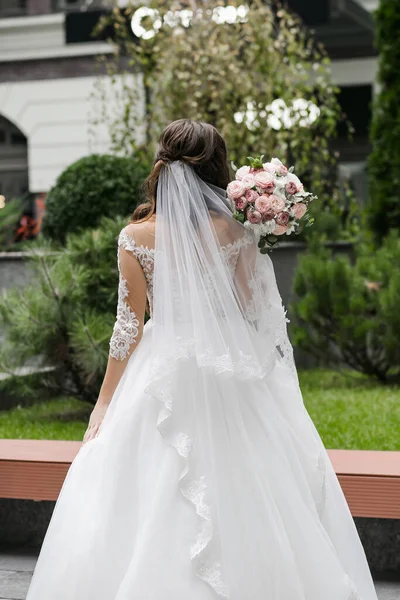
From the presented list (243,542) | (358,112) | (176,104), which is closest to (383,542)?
(243,542)

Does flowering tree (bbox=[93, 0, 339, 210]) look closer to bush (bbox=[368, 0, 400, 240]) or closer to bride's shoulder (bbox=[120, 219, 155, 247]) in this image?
bush (bbox=[368, 0, 400, 240])

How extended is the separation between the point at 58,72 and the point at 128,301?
1112 centimetres

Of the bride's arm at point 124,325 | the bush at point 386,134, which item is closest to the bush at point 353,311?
the bush at point 386,134

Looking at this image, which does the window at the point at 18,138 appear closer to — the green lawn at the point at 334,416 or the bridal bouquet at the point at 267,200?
the green lawn at the point at 334,416

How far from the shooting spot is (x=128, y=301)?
3309 mm

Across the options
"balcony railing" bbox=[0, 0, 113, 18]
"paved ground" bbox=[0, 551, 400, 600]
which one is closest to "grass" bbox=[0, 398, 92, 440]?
"paved ground" bbox=[0, 551, 400, 600]

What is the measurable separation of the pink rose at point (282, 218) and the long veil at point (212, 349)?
0.45 feet

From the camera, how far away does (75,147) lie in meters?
13.9

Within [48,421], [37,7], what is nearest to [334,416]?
[48,421]

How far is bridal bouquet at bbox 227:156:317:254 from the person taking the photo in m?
3.24

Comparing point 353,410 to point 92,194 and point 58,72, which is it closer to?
point 92,194

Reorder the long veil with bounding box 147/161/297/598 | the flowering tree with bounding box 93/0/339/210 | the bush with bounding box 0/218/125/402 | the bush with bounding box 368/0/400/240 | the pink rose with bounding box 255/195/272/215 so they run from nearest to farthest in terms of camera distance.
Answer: the long veil with bounding box 147/161/297/598
the pink rose with bounding box 255/195/272/215
the bush with bounding box 0/218/125/402
the bush with bounding box 368/0/400/240
the flowering tree with bounding box 93/0/339/210

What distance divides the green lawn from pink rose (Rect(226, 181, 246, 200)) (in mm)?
2645

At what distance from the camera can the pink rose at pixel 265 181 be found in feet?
10.8
